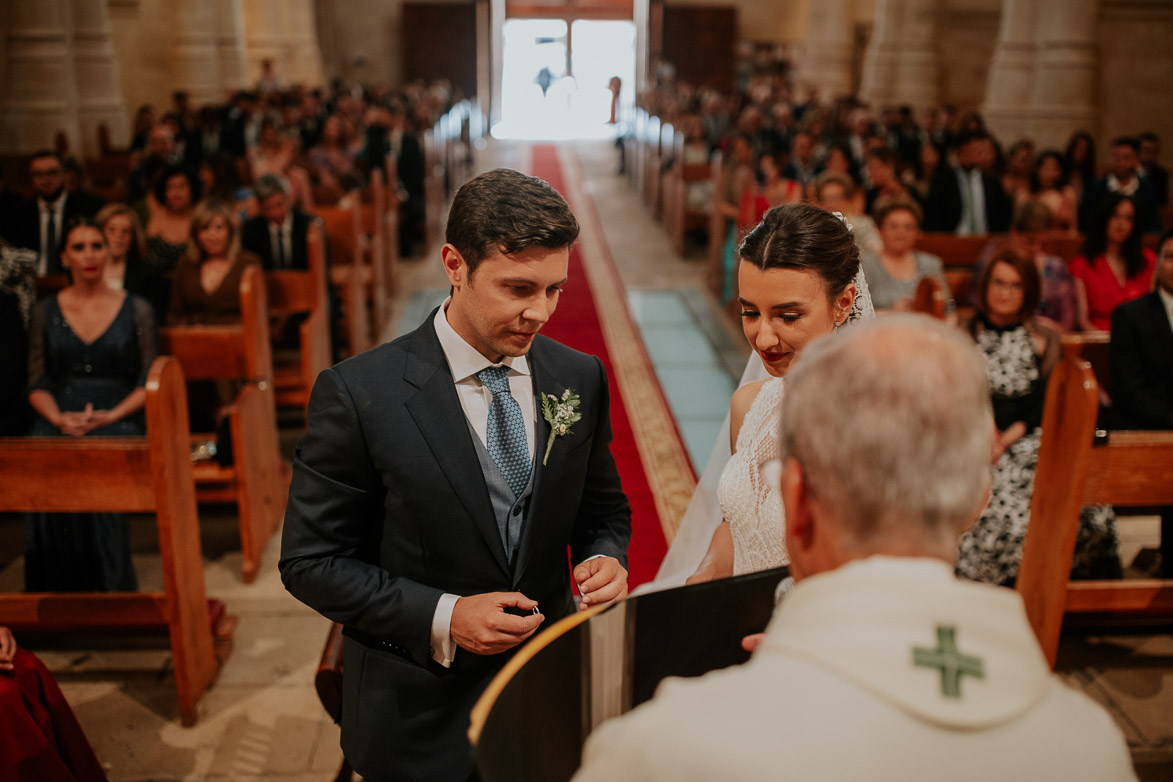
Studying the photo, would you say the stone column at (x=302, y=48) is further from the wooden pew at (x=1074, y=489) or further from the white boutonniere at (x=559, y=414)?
the white boutonniere at (x=559, y=414)

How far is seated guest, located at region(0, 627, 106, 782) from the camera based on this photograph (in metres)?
2.34

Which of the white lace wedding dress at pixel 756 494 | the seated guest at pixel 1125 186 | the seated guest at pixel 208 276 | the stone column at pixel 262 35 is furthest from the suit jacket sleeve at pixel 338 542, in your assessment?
the stone column at pixel 262 35

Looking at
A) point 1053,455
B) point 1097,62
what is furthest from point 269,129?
point 1097,62

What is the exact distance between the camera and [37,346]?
4.18 metres

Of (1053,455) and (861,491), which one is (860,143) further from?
(861,491)

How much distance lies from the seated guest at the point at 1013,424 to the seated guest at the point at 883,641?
306 centimetres

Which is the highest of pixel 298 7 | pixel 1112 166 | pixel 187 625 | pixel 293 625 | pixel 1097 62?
pixel 298 7

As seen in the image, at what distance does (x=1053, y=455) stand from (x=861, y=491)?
2529 mm

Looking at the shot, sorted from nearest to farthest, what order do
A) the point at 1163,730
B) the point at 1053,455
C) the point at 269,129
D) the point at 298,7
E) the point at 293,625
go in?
the point at 1053,455 < the point at 1163,730 < the point at 293,625 < the point at 269,129 < the point at 298,7

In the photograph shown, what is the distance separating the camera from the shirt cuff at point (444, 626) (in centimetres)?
179

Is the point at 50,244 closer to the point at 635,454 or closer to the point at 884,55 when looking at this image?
the point at 635,454

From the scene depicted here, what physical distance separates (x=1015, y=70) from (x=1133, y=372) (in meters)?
8.29

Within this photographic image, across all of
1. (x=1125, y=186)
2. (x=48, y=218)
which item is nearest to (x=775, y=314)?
(x=48, y=218)

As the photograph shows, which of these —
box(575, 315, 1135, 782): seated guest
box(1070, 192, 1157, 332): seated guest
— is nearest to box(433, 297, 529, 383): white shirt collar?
box(575, 315, 1135, 782): seated guest
